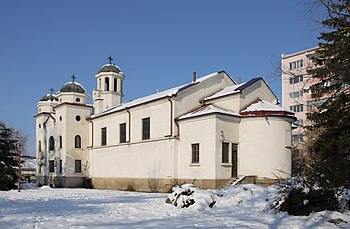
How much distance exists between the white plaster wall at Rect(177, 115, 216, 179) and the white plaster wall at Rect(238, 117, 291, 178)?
2.45 m

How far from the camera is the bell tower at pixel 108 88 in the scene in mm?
38438

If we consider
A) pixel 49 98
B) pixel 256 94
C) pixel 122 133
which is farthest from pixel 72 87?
pixel 256 94

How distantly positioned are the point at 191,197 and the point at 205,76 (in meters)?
16.8

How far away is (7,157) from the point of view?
117ft

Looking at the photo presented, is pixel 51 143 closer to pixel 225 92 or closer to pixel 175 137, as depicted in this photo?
pixel 175 137

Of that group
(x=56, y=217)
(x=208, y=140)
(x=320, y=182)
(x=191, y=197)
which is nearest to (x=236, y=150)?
(x=208, y=140)

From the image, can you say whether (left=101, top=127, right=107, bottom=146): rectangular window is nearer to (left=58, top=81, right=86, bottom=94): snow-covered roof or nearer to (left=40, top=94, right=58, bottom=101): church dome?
(left=58, top=81, right=86, bottom=94): snow-covered roof

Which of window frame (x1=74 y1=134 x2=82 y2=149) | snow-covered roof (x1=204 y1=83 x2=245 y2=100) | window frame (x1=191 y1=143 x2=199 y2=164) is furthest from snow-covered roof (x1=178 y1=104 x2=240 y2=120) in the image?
window frame (x1=74 y1=134 x2=82 y2=149)

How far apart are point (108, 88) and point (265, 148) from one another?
19832mm

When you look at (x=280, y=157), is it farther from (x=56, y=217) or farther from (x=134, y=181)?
(x=56, y=217)

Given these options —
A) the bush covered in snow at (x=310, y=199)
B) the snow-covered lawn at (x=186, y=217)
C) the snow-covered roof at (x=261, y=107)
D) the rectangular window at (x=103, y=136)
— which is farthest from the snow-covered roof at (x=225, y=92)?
the bush covered in snow at (x=310, y=199)

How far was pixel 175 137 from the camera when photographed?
2738 centimetres

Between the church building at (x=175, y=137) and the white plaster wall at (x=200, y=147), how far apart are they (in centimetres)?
6

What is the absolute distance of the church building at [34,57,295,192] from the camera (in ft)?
83.4
